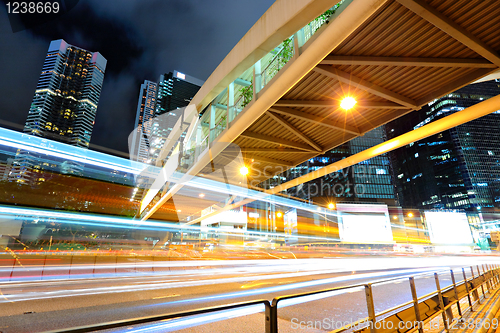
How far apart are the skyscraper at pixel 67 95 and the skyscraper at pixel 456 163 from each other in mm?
152918

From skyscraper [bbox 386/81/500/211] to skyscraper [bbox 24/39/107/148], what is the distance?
15292cm

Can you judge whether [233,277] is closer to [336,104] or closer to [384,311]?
[336,104]

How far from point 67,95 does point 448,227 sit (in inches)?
5229

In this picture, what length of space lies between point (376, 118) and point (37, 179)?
36.1 meters

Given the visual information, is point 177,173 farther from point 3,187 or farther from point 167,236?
point 167,236

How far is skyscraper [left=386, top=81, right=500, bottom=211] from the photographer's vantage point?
333 feet

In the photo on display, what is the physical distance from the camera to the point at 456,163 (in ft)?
345

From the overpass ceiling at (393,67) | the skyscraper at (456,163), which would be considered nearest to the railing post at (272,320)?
the overpass ceiling at (393,67)

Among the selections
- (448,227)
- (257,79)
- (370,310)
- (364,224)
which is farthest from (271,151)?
(448,227)

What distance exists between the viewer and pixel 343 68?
765 cm

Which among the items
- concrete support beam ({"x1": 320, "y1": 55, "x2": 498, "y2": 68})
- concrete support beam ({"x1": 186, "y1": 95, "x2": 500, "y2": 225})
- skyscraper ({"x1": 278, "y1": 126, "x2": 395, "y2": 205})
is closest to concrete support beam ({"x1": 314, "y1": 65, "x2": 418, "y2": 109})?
concrete support beam ({"x1": 320, "y1": 55, "x2": 498, "y2": 68})

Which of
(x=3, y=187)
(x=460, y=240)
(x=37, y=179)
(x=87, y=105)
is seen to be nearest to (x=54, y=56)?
(x=87, y=105)

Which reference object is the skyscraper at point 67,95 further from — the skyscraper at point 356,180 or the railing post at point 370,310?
the railing post at point 370,310

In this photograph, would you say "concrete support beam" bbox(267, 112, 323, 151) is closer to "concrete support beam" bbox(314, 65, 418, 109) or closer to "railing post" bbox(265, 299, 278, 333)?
"concrete support beam" bbox(314, 65, 418, 109)
